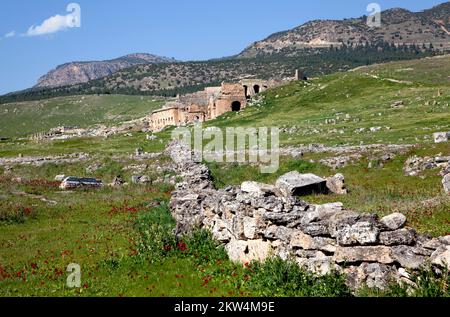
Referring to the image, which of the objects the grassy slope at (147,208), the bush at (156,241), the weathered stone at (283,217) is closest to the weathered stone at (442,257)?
the weathered stone at (283,217)

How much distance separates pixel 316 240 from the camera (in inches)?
513

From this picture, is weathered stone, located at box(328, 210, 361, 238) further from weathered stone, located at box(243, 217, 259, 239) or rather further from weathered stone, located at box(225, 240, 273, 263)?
weathered stone, located at box(243, 217, 259, 239)

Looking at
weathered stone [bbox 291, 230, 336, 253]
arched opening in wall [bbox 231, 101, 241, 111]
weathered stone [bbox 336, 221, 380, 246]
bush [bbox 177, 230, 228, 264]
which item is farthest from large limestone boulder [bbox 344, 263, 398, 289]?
arched opening in wall [bbox 231, 101, 241, 111]

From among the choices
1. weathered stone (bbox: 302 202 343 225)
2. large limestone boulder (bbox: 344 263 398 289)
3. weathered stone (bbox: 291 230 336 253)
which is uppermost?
weathered stone (bbox: 302 202 343 225)

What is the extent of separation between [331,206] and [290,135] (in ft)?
147

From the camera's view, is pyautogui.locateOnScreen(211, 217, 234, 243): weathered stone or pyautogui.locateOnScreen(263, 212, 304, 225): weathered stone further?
pyautogui.locateOnScreen(211, 217, 234, 243): weathered stone

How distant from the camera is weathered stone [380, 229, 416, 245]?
1151cm

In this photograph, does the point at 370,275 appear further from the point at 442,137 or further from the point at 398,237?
the point at 442,137

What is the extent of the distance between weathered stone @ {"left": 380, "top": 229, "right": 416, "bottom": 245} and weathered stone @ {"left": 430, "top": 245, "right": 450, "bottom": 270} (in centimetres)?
82

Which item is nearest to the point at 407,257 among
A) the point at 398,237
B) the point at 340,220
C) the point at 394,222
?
the point at 398,237

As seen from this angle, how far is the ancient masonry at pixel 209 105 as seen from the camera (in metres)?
95.2

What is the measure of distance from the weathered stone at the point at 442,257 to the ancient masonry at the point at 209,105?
8437 cm

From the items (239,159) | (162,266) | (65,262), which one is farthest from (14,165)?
(162,266)

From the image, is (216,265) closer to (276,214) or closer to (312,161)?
(276,214)
